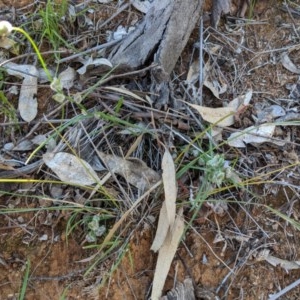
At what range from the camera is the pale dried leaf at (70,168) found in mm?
1370

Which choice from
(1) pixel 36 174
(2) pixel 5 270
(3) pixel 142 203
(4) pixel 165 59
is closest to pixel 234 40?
(4) pixel 165 59

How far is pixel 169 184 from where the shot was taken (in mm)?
1385

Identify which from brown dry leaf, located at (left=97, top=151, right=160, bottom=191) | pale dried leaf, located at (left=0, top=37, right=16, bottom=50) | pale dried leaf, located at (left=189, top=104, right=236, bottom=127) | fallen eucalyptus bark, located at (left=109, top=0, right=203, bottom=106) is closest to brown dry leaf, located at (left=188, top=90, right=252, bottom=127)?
pale dried leaf, located at (left=189, top=104, right=236, bottom=127)

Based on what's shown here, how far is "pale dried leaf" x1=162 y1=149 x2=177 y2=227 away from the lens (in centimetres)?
137

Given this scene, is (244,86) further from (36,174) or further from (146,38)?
(36,174)

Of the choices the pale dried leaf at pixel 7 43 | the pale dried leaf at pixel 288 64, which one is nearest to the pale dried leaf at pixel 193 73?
the pale dried leaf at pixel 288 64

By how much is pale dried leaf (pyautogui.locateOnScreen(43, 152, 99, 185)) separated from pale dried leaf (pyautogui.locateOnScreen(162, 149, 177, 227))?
17 centimetres

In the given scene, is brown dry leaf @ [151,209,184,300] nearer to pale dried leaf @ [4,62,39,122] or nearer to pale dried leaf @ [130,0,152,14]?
pale dried leaf @ [4,62,39,122]

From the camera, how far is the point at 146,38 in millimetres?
1479

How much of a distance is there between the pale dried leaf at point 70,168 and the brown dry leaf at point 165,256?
0.24 metres

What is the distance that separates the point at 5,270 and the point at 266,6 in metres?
1.10

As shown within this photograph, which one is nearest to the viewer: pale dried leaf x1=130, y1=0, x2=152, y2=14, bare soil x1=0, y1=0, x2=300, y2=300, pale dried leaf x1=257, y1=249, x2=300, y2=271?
bare soil x1=0, y1=0, x2=300, y2=300

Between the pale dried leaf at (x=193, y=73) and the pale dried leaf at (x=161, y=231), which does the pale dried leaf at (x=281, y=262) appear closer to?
the pale dried leaf at (x=161, y=231)

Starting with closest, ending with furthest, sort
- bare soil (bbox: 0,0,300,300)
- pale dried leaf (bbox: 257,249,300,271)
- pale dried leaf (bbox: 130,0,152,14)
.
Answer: bare soil (bbox: 0,0,300,300) < pale dried leaf (bbox: 257,249,300,271) < pale dried leaf (bbox: 130,0,152,14)
